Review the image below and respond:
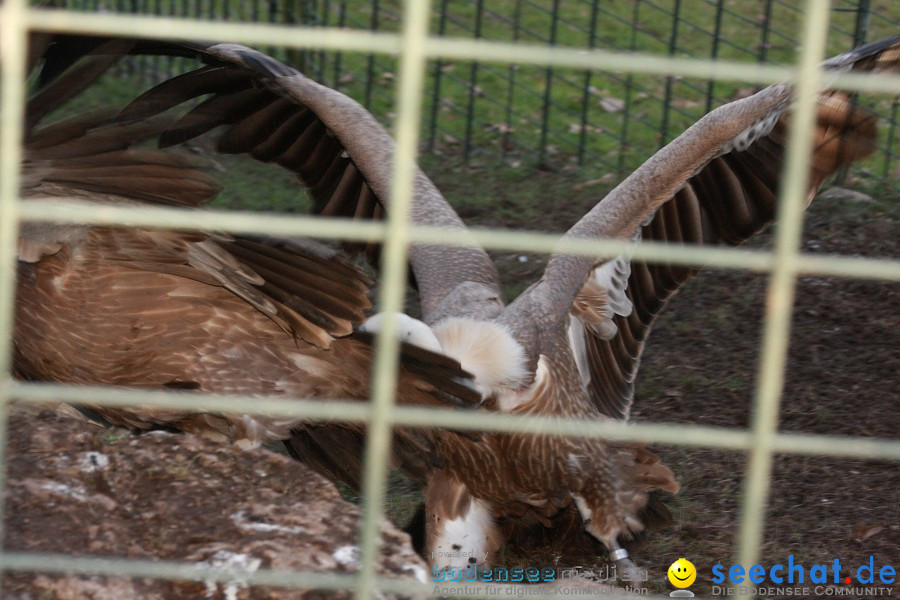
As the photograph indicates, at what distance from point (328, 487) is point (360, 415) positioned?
1.36m

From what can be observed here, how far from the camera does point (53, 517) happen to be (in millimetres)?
2355

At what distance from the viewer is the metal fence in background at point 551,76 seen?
6.62 m

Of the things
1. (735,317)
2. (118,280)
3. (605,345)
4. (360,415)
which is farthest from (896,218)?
(360,415)

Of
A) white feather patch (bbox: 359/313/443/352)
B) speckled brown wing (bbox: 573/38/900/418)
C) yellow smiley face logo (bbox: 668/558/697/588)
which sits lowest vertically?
yellow smiley face logo (bbox: 668/558/697/588)

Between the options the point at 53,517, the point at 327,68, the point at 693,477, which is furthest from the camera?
the point at 327,68

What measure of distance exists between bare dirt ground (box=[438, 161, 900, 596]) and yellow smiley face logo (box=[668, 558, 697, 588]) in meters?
0.03

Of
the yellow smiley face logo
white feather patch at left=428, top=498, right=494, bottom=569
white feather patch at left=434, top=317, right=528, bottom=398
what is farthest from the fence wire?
white feather patch at left=428, top=498, right=494, bottom=569

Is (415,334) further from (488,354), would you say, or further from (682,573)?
(682,573)

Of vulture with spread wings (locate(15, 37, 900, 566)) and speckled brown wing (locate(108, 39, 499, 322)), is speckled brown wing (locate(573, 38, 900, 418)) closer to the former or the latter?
vulture with spread wings (locate(15, 37, 900, 566))

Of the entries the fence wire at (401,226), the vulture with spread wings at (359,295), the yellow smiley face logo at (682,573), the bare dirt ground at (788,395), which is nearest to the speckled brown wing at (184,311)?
the vulture with spread wings at (359,295)

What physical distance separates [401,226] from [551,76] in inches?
230

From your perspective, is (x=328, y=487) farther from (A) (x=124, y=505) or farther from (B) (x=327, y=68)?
(B) (x=327, y=68)

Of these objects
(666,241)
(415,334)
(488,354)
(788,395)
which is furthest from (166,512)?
(788,395)

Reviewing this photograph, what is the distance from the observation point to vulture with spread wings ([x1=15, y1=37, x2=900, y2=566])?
9.70 feet
